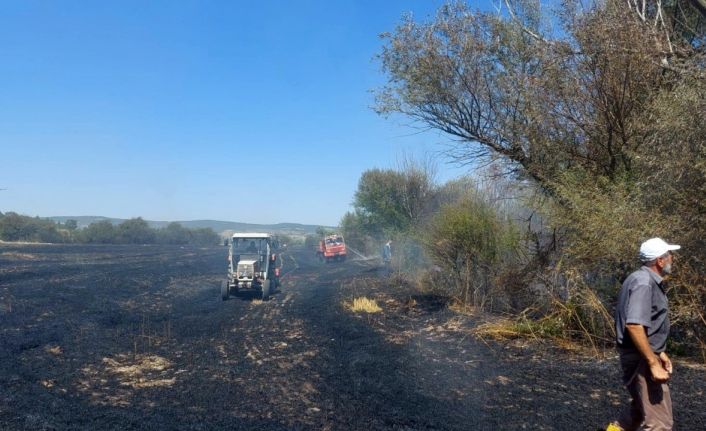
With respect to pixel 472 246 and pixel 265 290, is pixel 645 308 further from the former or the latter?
pixel 265 290

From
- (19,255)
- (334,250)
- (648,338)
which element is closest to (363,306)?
(648,338)

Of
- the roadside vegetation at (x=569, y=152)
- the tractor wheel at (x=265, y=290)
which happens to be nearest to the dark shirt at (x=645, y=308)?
the roadside vegetation at (x=569, y=152)

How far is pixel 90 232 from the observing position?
207ft

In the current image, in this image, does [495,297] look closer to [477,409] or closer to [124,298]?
[477,409]

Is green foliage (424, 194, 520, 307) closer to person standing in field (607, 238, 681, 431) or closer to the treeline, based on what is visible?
person standing in field (607, 238, 681, 431)

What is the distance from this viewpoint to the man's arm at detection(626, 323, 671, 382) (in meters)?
4.31

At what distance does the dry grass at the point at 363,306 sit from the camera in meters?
16.5

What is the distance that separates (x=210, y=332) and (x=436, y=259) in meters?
6.70

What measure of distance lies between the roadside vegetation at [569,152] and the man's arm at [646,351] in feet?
15.2

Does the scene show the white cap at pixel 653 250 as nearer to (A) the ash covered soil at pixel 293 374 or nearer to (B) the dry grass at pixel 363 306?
(A) the ash covered soil at pixel 293 374

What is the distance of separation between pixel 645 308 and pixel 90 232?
66.0 meters

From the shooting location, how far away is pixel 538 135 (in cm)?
1252

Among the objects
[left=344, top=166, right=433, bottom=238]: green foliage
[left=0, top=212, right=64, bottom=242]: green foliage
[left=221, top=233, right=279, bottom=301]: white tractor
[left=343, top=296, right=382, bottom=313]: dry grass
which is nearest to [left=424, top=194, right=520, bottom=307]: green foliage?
[left=343, top=296, right=382, bottom=313]: dry grass

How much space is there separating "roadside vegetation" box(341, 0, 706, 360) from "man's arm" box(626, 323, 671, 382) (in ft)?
15.2
